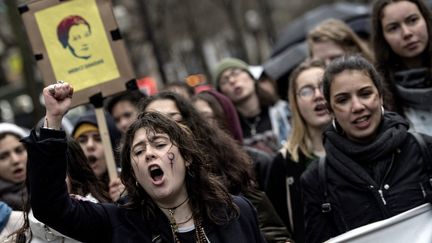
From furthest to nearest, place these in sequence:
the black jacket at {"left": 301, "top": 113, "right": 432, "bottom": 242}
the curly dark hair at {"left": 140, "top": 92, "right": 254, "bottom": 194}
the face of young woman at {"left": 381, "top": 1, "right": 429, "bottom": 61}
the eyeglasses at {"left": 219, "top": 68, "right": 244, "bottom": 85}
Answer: the eyeglasses at {"left": 219, "top": 68, "right": 244, "bottom": 85} < the face of young woman at {"left": 381, "top": 1, "right": 429, "bottom": 61} < the curly dark hair at {"left": 140, "top": 92, "right": 254, "bottom": 194} < the black jacket at {"left": 301, "top": 113, "right": 432, "bottom": 242}

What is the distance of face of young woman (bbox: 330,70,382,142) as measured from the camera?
4.07m

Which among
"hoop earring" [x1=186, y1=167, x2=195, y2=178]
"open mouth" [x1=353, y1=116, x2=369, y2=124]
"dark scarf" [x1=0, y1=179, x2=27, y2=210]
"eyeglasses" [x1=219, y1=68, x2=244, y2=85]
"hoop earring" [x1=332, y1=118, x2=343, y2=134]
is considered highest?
"eyeglasses" [x1=219, y1=68, x2=244, y2=85]

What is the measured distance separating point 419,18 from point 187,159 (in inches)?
90.8

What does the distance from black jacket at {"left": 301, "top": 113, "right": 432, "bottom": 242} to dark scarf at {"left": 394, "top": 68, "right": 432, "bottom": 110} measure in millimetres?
864

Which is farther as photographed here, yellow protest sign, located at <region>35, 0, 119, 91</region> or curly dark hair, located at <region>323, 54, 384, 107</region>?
yellow protest sign, located at <region>35, 0, 119, 91</region>

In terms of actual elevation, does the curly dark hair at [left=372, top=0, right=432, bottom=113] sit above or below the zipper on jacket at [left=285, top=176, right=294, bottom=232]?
above

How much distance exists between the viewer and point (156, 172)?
369cm

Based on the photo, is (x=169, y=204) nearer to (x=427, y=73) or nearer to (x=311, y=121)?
(x=311, y=121)

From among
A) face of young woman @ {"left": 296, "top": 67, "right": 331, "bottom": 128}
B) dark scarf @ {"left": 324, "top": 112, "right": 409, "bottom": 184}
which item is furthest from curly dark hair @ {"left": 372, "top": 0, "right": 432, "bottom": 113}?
dark scarf @ {"left": 324, "top": 112, "right": 409, "bottom": 184}

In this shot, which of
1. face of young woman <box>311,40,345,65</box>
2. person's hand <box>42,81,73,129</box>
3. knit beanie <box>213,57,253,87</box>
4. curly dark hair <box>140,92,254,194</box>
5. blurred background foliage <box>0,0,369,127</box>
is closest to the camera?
person's hand <box>42,81,73,129</box>

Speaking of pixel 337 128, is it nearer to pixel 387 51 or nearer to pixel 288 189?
pixel 288 189

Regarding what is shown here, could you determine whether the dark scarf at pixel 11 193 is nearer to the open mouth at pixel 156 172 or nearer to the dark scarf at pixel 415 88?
the open mouth at pixel 156 172

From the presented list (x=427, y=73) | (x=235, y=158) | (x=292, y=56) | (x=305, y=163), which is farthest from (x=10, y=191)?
(x=292, y=56)

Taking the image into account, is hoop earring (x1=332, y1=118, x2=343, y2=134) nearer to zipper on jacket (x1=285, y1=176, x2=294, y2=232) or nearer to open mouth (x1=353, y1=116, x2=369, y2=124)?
open mouth (x1=353, y1=116, x2=369, y2=124)
